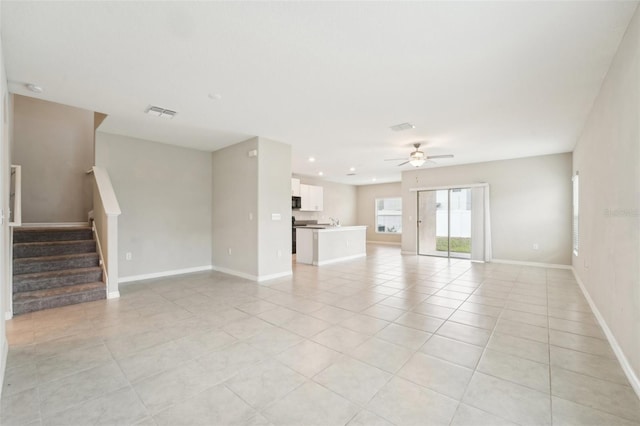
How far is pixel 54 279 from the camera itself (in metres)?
4.14

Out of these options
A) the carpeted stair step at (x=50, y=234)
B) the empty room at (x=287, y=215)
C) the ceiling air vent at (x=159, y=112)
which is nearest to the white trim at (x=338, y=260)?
the empty room at (x=287, y=215)

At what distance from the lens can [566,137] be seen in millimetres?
5270

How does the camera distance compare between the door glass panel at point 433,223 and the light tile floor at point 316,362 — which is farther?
the door glass panel at point 433,223

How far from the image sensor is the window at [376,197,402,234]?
1183 cm

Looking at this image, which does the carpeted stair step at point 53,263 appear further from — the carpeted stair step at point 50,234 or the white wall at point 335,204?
the white wall at point 335,204

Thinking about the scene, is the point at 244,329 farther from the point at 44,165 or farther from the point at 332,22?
the point at 44,165

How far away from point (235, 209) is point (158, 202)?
1542 millimetres

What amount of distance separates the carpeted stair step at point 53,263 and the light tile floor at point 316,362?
1020 millimetres

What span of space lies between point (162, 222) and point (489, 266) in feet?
24.6

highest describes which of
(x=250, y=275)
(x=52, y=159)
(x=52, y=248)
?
(x=52, y=159)

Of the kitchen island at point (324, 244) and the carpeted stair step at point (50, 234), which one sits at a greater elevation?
the carpeted stair step at point (50, 234)

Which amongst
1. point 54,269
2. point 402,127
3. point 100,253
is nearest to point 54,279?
point 54,269

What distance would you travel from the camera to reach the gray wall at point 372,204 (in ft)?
39.1

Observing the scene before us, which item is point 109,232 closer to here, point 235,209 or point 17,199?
point 17,199
